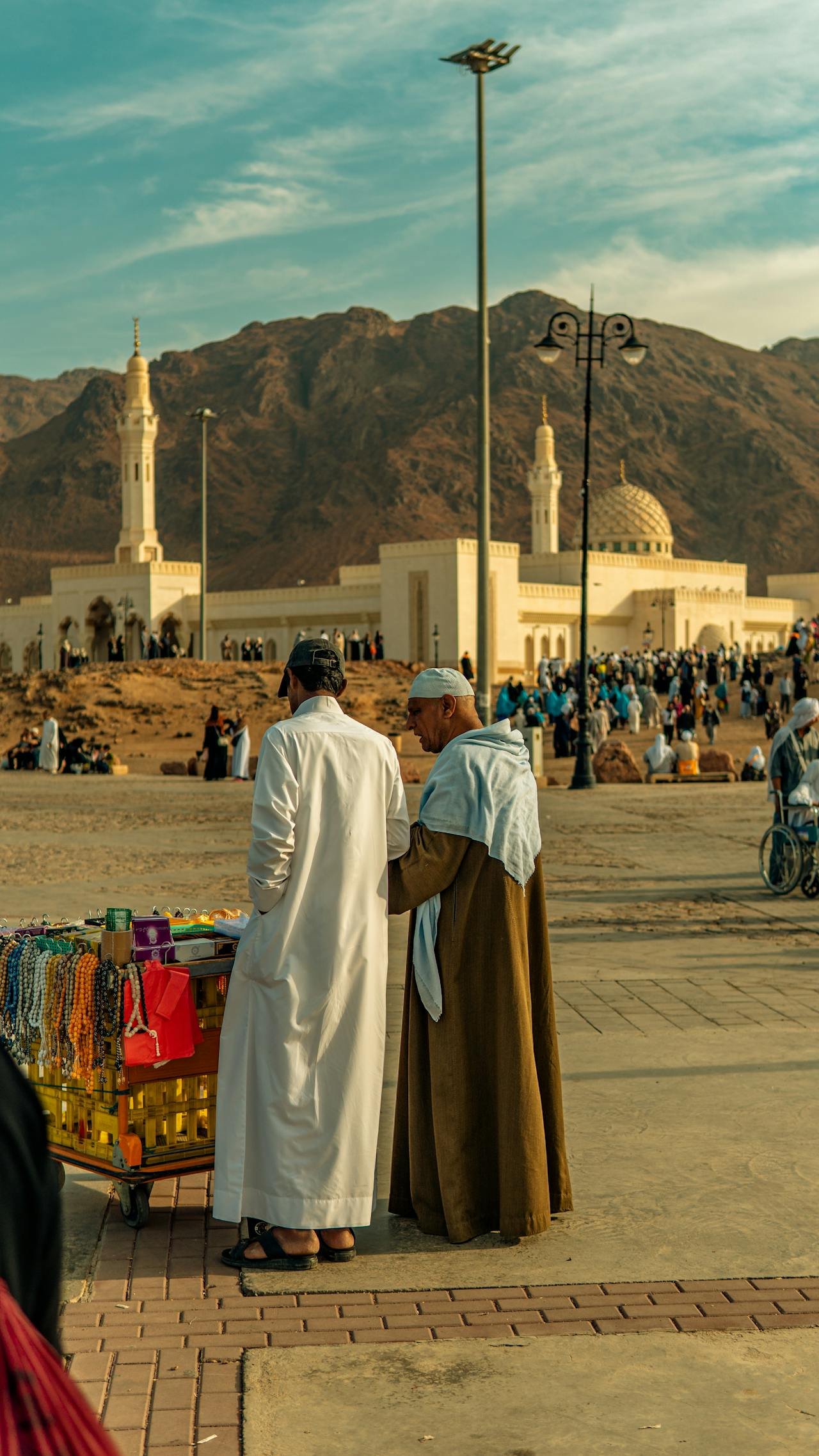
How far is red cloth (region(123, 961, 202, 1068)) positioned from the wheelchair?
7732mm

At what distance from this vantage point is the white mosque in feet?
196

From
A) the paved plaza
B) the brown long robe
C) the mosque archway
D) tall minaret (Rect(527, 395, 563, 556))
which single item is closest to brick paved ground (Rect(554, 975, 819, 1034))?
the paved plaza

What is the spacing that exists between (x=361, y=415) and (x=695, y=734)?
129318 mm

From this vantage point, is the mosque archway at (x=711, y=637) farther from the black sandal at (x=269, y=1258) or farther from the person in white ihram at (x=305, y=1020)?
the black sandal at (x=269, y=1258)

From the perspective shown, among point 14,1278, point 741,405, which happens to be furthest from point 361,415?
point 14,1278

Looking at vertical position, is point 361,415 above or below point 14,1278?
above

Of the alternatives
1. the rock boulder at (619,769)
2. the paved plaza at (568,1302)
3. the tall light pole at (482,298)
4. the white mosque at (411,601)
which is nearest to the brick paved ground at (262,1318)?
the paved plaza at (568,1302)

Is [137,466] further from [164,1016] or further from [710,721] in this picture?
[164,1016]

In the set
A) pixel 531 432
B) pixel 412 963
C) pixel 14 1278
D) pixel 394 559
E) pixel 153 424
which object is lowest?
pixel 412 963

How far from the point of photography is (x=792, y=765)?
467 inches

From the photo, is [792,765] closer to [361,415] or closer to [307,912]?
[307,912]

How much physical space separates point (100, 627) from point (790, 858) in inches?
2273

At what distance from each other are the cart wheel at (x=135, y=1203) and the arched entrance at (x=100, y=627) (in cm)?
6187

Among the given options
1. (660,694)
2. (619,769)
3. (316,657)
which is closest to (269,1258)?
(316,657)
